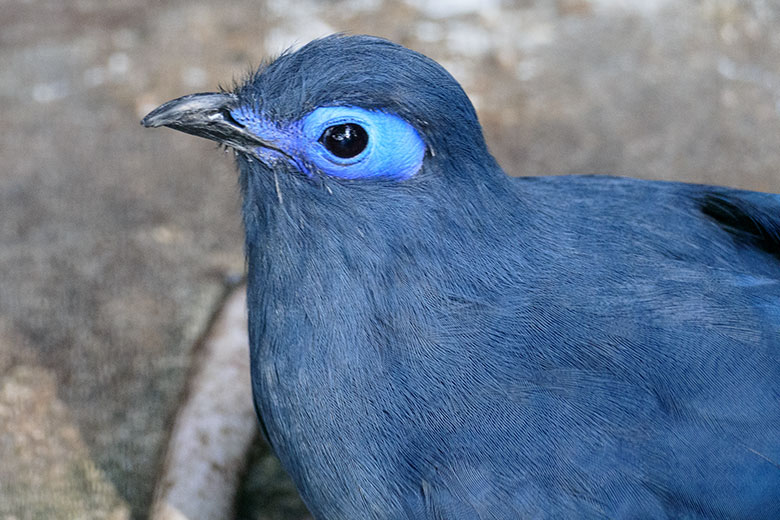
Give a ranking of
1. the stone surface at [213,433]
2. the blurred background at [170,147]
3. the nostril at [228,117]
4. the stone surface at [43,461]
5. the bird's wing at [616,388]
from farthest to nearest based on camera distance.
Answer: the blurred background at [170,147], the stone surface at [43,461], the stone surface at [213,433], the nostril at [228,117], the bird's wing at [616,388]

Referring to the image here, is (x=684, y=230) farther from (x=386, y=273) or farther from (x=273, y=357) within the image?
(x=273, y=357)

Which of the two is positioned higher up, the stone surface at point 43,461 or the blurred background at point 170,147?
the blurred background at point 170,147

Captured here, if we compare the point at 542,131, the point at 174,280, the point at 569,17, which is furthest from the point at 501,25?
the point at 174,280

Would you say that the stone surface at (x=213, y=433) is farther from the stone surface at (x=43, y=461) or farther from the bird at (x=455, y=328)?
the bird at (x=455, y=328)

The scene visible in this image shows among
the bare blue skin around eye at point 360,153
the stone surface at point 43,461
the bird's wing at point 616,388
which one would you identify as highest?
the bare blue skin around eye at point 360,153

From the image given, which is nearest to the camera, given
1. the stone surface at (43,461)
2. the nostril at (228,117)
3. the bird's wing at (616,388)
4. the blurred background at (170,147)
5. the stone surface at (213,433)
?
the bird's wing at (616,388)

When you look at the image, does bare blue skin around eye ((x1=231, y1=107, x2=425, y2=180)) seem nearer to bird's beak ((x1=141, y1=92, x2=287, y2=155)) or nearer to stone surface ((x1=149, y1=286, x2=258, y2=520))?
bird's beak ((x1=141, y1=92, x2=287, y2=155))

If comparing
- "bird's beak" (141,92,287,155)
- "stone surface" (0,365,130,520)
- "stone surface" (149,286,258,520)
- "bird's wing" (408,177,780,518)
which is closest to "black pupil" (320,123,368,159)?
"bird's beak" (141,92,287,155)

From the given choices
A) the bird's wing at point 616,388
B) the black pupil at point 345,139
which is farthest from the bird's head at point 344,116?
the bird's wing at point 616,388

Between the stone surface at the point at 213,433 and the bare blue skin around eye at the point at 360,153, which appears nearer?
the bare blue skin around eye at the point at 360,153
